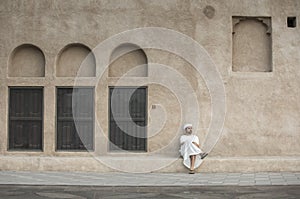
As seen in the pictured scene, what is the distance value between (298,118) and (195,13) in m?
4.07

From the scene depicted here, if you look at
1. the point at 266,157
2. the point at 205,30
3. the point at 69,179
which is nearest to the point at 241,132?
the point at 266,157

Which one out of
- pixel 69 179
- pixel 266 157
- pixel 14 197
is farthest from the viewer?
pixel 266 157

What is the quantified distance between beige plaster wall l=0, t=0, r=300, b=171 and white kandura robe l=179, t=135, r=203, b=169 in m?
0.52

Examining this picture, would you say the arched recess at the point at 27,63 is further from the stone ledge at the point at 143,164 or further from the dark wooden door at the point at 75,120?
the stone ledge at the point at 143,164

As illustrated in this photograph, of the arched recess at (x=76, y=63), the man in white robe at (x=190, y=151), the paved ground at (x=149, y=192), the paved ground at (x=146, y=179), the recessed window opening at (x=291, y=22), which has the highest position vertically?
the recessed window opening at (x=291, y=22)

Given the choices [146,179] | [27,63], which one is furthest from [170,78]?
[27,63]

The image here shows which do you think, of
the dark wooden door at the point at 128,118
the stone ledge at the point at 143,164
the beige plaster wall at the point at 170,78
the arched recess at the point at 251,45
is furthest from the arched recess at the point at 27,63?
the arched recess at the point at 251,45

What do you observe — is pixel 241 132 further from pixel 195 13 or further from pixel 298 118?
pixel 195 13

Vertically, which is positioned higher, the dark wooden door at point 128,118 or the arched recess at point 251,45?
the arched recess at point 251,45

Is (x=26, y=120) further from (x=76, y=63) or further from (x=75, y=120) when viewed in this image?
(x=76, y=63)

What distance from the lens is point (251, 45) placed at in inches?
547

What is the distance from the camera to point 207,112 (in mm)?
13422

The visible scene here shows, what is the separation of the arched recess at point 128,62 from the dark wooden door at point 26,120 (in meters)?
2.16

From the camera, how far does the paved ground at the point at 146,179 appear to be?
1098 centimetres
